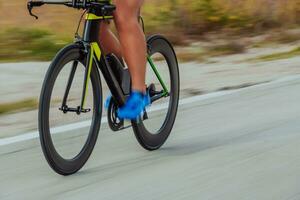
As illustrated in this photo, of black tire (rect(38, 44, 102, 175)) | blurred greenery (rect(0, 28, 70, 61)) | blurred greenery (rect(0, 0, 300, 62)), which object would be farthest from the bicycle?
blurred greenery (rect(0, 0, 300, 62))

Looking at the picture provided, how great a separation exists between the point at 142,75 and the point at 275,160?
100cm

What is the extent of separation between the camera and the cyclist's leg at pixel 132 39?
4699 millimetres

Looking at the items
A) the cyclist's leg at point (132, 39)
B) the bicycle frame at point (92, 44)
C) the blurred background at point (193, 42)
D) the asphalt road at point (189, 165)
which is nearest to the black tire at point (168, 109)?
the asphalt road at point (189, 165)

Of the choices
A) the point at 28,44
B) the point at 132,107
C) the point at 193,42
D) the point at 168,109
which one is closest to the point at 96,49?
the point at 132,107

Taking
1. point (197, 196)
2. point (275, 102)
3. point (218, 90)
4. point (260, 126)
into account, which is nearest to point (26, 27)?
point (218, 90)

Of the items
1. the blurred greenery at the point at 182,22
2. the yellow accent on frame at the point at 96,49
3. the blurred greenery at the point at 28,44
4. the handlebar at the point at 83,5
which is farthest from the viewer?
the blurred greenery at the point at 182,22

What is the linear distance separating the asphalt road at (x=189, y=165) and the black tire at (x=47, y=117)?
0.25 feet

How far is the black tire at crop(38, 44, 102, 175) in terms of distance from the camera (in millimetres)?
4418

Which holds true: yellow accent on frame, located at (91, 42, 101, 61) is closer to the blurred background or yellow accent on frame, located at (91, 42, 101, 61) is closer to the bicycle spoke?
the bicycle spoke

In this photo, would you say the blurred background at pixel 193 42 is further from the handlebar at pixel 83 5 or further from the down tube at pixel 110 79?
the handlebar at pixel 83 5

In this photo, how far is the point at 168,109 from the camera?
5695mm

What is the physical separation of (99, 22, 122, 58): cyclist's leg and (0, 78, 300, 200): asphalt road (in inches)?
27.5

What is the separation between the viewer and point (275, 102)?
707 cm

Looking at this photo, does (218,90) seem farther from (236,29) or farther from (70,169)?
(236,29)
